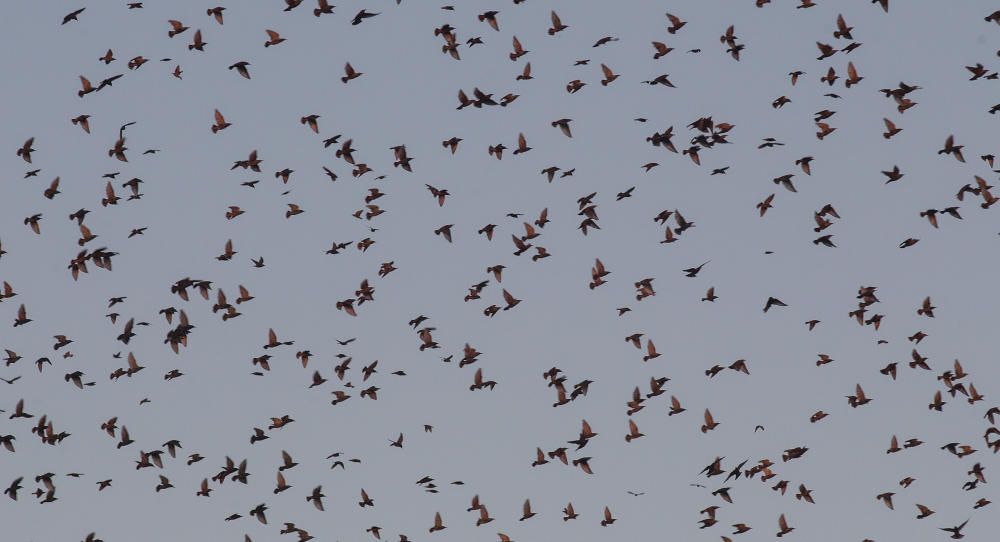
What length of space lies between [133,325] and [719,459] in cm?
1863

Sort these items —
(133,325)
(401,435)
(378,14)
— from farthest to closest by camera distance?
(401,435) < (133,325) < (378,14)

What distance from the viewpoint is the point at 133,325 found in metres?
72.1

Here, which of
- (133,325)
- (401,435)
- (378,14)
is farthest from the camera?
(401,435)

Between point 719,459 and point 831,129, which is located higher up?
point 831,129

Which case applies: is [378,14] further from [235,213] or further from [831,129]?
[831,129]

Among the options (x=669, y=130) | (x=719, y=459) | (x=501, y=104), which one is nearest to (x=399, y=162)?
(x=501, y=104)

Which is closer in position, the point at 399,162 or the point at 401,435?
the point at 399,162

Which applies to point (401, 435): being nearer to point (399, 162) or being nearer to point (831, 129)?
point (399, 162)

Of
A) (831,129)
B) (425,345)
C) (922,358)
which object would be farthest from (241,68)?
(922,358)

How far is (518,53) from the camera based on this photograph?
69.6 metres

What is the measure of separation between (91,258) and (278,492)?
9.15 meters

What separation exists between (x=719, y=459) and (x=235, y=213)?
1701cm

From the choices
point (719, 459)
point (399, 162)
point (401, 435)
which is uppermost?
point (399, 162)

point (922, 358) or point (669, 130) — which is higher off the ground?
point (669, 130)
